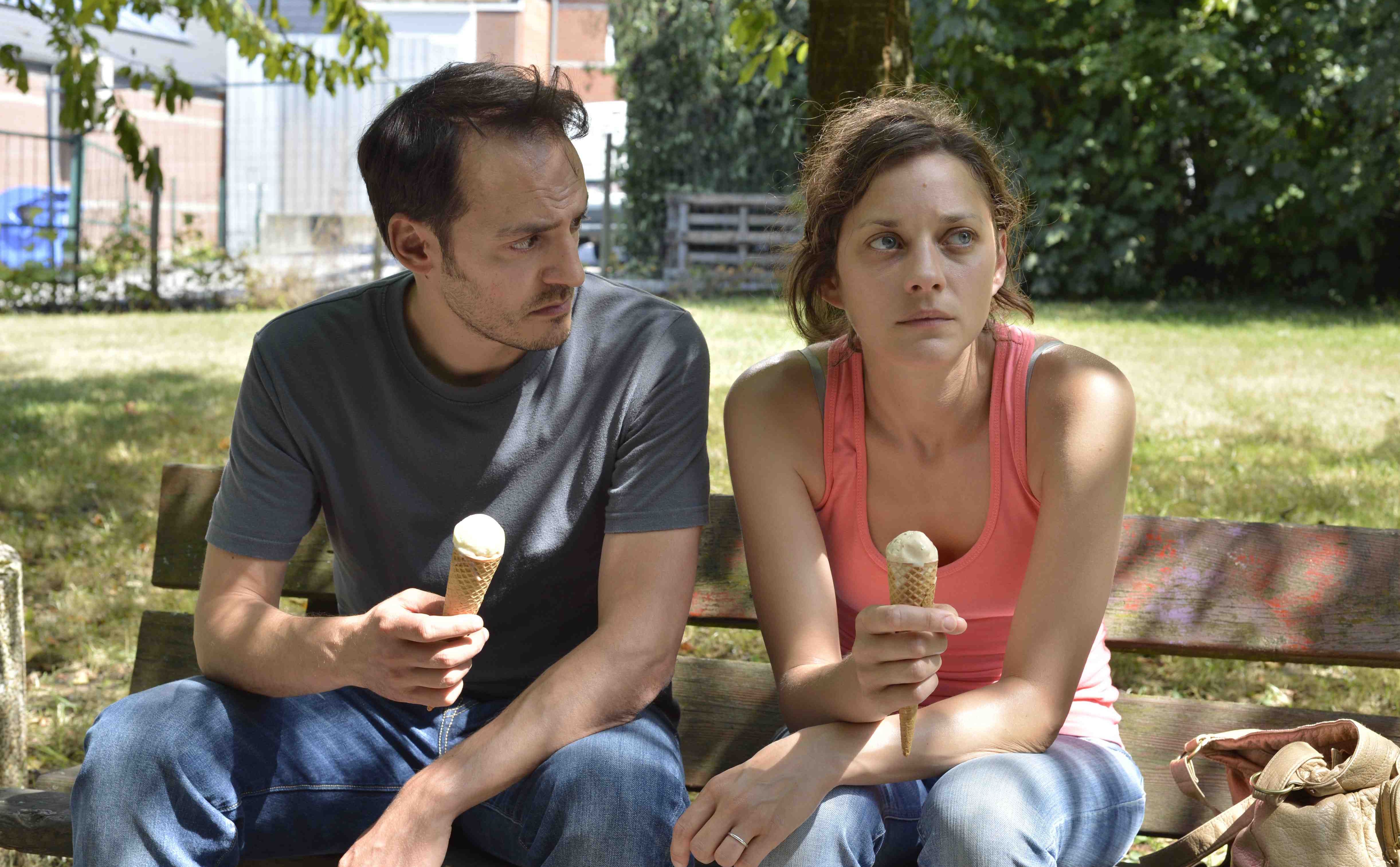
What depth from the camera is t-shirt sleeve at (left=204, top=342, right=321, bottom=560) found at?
7.66ft

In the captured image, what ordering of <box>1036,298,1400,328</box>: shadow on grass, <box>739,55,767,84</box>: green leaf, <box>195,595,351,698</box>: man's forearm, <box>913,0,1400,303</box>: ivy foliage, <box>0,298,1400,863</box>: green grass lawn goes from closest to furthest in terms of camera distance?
<box>195,595,351,698</box>: man's forearm
<box>0,298,1400,863</box>: green grass lawn
<box>739,55,767,84</box>: green leaf
<box>1036,298,1400,328</box>: shadow on grass
<box>913,0,1400,303</box>: ivy foliage

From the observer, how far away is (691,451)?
235 cm

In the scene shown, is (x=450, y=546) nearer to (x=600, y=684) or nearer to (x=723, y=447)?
(x=600, y=684)

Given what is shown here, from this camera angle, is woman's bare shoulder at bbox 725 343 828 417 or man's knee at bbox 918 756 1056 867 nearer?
man's knee at bbox 918 756 1056 867

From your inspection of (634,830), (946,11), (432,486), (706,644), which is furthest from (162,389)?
(946,11)

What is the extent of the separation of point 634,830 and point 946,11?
12.0 m

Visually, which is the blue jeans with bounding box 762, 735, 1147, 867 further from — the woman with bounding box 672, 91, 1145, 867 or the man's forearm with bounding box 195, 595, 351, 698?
the man's forearm with bounding box 195, 595, 351, 698

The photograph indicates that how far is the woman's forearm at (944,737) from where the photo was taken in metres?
2.06

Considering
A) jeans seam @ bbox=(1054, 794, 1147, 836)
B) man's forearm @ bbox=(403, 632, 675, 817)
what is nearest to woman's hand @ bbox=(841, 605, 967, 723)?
jeans seam @ bbox=(1054, 794, 1147, 836)

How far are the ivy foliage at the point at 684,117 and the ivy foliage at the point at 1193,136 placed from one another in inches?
104

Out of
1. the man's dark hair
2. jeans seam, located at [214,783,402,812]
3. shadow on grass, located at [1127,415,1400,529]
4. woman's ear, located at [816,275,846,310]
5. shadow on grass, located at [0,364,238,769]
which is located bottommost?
shadow on grass, located at [0,364,238,769]

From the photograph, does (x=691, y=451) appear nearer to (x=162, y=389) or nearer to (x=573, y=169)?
(x=573, y=169)

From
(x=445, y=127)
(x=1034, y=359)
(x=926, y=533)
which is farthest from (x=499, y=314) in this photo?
(x=1034, y=359)

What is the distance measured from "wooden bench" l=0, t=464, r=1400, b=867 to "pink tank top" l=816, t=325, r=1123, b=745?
18 centimetres
